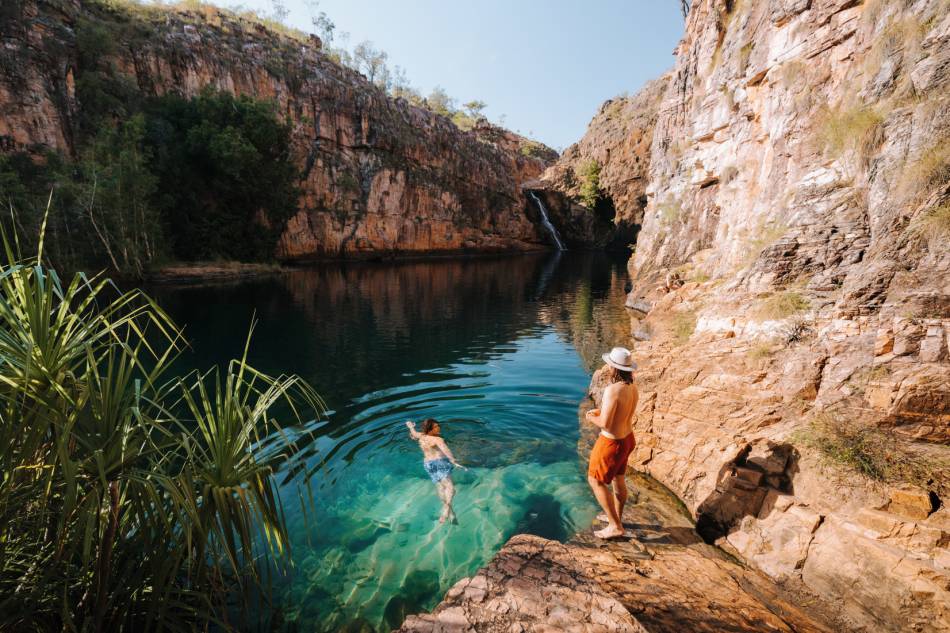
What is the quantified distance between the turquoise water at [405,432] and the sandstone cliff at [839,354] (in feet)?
5.77

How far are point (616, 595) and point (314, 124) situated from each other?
1836 inches

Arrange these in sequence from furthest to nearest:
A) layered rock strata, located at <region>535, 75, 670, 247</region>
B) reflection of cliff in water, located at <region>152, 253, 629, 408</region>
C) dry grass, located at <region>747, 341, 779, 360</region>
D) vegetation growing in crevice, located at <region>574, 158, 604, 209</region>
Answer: vegetation growing in crevice, located at <region>574, 158, 604, 209</region>
layered rock strata, located at <region>535, 75, 670, 247</region>
reflection of cliff in water, located at <region>152, 253, 629, 408</region>
dry grass, located at <region>747, 341, 779, 360</region>

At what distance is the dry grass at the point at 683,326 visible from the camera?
27.9ft

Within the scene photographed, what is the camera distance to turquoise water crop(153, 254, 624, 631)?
3.97 meters

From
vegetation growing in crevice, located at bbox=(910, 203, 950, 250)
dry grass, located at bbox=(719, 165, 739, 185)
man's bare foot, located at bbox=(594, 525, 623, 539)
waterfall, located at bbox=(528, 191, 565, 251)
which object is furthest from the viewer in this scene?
waterfall, located at bbox=(528, 191, 565, 251)

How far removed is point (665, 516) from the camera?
4.48 meters

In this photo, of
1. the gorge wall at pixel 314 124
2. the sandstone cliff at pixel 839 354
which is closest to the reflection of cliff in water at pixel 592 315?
the sandstone cliff at pixel 839 354

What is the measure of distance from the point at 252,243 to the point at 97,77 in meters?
13.3

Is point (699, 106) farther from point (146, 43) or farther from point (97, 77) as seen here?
point (146, 43)

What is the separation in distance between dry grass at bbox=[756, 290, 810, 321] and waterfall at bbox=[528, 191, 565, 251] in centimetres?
5035

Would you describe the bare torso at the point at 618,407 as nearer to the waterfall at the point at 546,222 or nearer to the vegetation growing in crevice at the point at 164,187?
the vegetation growing in crevice at the point at 164,187

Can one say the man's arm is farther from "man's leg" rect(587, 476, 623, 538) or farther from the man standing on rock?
"man's leg" rect(587, 476, 623, 538)

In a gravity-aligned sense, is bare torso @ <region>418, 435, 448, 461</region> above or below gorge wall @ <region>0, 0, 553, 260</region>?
below

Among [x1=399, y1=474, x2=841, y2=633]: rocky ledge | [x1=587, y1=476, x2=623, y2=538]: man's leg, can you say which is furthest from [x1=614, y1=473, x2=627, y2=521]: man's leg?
[x1=399, y1=474, x2=841, y2=633]: rocky ledge
